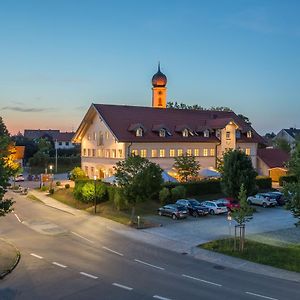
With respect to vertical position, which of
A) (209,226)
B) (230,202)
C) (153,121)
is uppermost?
(153,121)

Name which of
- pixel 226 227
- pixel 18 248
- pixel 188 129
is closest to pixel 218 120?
pixel 188 129

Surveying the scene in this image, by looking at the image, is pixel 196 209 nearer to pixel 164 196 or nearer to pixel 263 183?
pixel 164 196

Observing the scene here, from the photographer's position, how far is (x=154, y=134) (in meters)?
59.9

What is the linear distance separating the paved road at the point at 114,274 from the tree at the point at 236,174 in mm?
15279

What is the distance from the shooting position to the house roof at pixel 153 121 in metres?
58.4

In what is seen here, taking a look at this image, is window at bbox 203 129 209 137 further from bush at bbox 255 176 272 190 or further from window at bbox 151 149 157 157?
bush at bbox 255 176 272 190

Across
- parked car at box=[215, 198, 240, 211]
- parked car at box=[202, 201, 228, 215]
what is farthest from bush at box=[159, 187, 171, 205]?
parked car at box=[215, 198, 240, 211]

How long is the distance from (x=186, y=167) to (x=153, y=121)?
1029 centimetres

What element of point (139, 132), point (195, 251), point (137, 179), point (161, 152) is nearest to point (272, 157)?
point (161, 152)

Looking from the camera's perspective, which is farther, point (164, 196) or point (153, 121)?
point (153, 121)

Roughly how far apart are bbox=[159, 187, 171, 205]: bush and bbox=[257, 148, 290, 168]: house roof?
27117 millimetres

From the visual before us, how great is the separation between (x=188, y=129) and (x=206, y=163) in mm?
5593

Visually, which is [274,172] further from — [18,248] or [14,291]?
[14,291]

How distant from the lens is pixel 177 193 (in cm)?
4591
